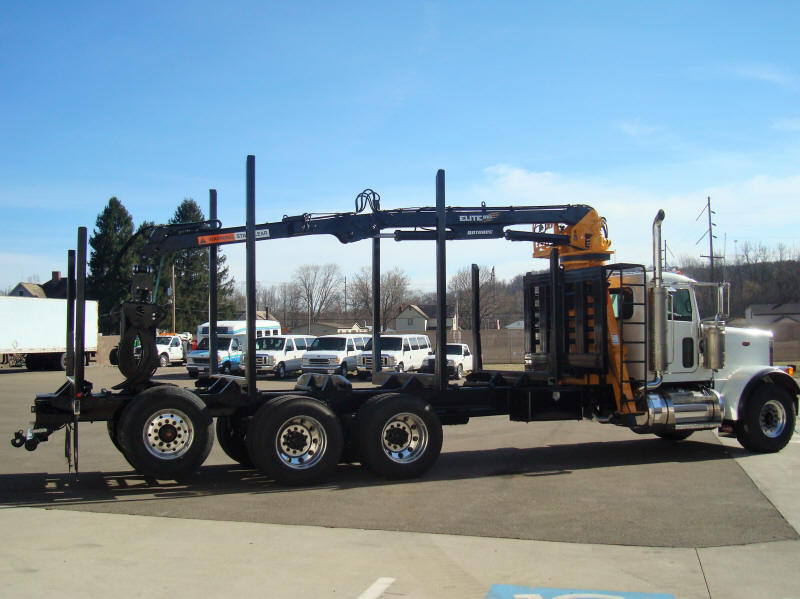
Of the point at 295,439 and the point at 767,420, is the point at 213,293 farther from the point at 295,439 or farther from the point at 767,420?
the point at 767,420

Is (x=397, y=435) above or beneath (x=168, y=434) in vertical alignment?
beneath

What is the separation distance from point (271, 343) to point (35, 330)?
11.9m

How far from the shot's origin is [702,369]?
1133 centimetres

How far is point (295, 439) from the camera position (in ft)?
30.4

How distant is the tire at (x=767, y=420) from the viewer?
11.5 metres

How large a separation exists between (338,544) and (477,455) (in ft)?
17.6

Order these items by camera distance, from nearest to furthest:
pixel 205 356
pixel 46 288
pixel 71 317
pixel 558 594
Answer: pixel 558 594 → pixel 71 317 → pixel 205 356 → pixel 46 288

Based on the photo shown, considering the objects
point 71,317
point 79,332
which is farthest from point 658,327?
point 71,317

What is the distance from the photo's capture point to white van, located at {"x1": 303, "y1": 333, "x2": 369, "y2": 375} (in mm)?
31875

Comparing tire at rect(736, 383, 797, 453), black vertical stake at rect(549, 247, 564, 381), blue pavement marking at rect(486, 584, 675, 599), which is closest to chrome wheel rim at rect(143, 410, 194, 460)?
blue pavement marking at rect(486, 584, 675, 599)

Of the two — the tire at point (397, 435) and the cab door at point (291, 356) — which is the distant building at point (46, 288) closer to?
the cab door at point (291, 356)

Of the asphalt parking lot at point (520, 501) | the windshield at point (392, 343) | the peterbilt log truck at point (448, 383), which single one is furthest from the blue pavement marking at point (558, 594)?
the windshield at point (392, 343)

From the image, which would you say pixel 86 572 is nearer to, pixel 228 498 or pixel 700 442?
pixel 228 498

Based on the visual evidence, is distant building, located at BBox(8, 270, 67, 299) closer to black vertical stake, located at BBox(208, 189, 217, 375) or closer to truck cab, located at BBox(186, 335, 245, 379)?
truck cab, located at BBox(186, 335, 245, 379)
